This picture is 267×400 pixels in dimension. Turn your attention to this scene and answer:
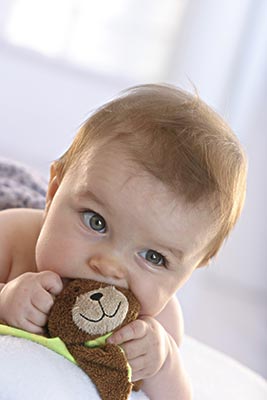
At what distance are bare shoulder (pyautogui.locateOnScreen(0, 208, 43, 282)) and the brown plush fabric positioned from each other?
28 centimetres

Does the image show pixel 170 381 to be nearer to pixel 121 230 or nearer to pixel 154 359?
pixel 154 359

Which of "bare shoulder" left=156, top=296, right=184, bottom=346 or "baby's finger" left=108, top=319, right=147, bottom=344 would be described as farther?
"bare shoulder" left=156, top=296, right=184, bottom=346

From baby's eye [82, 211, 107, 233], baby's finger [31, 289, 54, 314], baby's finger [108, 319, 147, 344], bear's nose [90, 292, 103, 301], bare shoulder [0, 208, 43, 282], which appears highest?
baby's eye [82, 211, 107, 233]

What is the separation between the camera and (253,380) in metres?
1.44

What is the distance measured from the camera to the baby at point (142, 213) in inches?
40.8

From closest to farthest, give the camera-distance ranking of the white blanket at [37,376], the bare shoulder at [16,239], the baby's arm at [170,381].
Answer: the white blanket at [37,376]
the baby's arm at [170,381]
the bare shoulder at [16,239]

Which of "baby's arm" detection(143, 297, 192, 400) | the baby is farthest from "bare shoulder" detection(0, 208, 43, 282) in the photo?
"baby's arm" detection(143, 297, 192, 400)

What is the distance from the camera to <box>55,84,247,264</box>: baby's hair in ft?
3.46

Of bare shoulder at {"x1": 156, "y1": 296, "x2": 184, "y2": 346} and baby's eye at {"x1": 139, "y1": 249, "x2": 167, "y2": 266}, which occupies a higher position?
baby's eye at {"x1": 139, "y1": 249, "x2": 167, "y2": 266}

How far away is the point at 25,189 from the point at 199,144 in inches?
23.5

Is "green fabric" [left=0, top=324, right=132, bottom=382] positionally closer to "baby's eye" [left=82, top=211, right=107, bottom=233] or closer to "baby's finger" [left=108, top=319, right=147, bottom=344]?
"baby's finger" [left=108, top=319, right=147, bottom=344]

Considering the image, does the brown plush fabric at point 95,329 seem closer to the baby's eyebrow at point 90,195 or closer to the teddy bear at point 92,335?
the teddy bear at point 92,335

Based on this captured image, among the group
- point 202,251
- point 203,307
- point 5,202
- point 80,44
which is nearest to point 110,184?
point 202,251

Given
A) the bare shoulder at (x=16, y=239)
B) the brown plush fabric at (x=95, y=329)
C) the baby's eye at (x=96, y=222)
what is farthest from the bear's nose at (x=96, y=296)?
the bare shoulder at (x=16, y=239)
